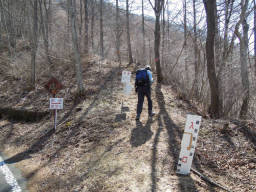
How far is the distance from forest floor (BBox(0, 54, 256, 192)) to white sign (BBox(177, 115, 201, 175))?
221 mm

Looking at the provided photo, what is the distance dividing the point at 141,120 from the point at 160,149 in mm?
2240

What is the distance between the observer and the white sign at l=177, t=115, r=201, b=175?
4.55 meters

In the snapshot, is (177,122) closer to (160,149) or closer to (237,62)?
(160,149)

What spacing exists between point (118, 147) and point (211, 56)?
5187mm

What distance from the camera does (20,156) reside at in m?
7.32

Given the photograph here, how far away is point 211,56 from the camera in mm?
8297

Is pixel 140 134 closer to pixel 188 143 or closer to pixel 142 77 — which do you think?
pixel 142 77

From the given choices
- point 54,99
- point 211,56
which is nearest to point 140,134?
point 54,99

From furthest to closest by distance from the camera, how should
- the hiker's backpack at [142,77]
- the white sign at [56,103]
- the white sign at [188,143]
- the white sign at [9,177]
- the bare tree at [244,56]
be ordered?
the bare tree at [244,56]
the white sign at [56,103]
the hiker's backpack at [142,77]
the white sign at [9,177]
the white sign at [188,143]

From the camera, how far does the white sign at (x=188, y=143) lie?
14.9 feet

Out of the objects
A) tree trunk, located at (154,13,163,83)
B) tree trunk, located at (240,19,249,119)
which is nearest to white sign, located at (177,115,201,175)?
tree trunk, located at (240,19,249,119)

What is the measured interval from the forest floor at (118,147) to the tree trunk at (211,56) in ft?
3.16

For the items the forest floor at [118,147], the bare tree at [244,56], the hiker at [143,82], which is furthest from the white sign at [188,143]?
the bare tree at [244,56]

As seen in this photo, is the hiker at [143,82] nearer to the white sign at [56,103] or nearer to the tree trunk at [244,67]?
the white sign at [56,103]
